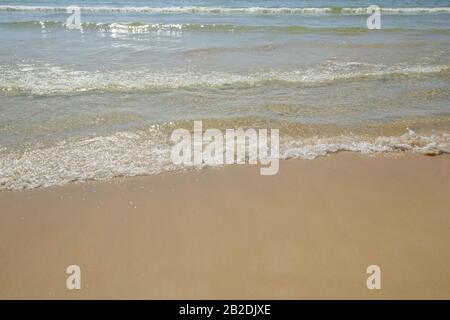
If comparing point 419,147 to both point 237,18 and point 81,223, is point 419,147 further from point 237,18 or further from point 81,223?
point 237,18

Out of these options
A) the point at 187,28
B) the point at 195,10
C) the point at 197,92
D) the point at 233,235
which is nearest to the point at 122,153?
the point at 233,235

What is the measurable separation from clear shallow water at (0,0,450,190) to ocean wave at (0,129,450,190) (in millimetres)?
16

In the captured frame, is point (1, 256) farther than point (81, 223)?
No

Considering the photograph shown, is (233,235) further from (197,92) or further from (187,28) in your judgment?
(187,28)

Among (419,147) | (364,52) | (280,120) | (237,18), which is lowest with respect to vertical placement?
(419,147)

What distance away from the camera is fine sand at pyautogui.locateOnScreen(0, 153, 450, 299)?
2.63 m

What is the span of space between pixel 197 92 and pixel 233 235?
147 inches

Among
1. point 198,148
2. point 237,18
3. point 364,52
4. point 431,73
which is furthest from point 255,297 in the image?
point 237,18

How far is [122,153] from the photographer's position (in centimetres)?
421
